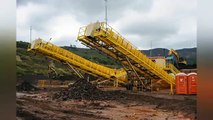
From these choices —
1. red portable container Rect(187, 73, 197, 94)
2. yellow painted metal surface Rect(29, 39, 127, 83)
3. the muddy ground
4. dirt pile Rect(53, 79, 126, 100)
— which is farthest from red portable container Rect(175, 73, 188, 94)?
yellow painted metal surface Rect(29, 39, 127, 83)

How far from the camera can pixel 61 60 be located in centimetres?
1603

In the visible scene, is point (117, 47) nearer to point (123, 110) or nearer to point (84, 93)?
point (84, 93)

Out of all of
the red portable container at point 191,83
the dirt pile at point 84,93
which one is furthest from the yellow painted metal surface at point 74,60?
the red portable container at point 191,83

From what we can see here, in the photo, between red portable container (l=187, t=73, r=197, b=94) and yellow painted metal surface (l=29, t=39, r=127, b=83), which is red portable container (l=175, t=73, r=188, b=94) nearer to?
red portable container (l=187, t=73, r=197, b=94)

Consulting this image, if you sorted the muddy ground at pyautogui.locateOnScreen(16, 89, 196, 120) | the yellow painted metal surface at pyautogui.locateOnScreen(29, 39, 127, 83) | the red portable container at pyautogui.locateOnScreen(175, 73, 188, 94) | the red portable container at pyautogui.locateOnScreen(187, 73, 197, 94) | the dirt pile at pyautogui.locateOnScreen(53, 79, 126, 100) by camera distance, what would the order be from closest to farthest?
1. the muddy ground at pyautogui.locateOnScreen(16, 89, 196, 120)
2. the red portable container at pyautogui.locateOnScreen(187, 73, 197, 94)
3. the red portable container at pyautogui.locateOnScreen(175, 73, 188, 94)
4. the dirt pile at pyautogui.locateOnScreen(53, 79, 126, 100)
5. the yellow painted metal surface at pyautogui.locateOnScreen(29, 39, 127, 83)

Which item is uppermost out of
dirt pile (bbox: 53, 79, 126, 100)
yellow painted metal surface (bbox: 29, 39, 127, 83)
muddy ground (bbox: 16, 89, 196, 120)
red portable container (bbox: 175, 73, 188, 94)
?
yellow painted metal surface (bbox: 29, 39, 127, 83)

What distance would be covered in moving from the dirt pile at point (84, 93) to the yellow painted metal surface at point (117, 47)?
5.68 feet

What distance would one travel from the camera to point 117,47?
12.3 m

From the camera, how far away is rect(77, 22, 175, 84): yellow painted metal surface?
1184cm

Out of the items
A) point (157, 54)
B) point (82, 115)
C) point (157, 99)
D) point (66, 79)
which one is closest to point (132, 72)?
point (157, 54)

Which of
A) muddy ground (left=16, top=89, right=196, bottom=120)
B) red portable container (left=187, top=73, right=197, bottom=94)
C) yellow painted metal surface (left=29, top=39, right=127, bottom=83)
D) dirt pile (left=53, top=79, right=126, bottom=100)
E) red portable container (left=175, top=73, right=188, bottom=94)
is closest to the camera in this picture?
muddy ground (left=16, top=89, right=196, bottom=120)

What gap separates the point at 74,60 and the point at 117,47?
4.77m

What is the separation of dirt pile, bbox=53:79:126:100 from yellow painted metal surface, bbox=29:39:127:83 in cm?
295

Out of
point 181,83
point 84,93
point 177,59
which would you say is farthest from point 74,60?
point 181,83
